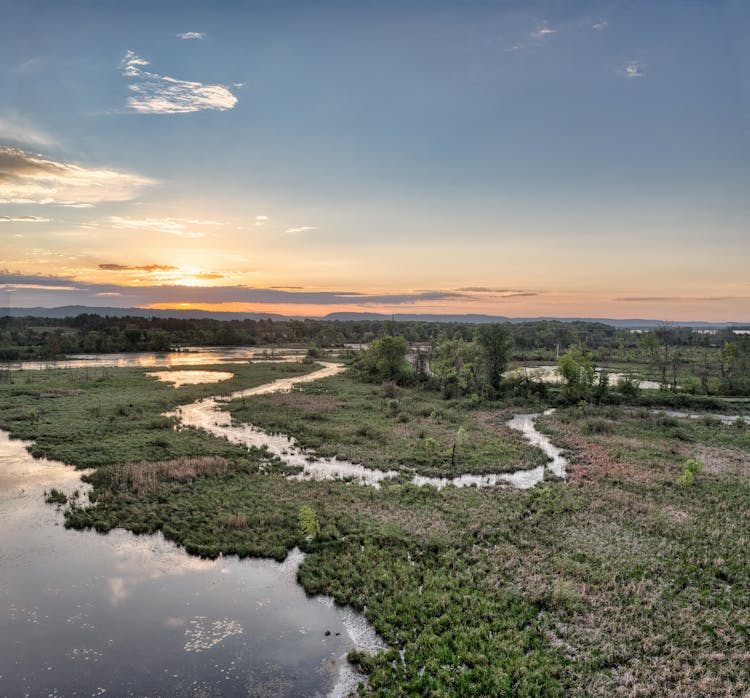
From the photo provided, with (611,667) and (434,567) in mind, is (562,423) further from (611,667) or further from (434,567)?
(611,667)

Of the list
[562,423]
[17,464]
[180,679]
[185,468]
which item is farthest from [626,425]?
[17,464]

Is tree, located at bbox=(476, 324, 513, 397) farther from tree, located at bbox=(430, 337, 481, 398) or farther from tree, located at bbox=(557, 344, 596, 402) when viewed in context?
tree, located at bbox=(557, 344, 596, 402)

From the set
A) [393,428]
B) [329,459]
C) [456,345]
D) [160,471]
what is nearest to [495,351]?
[456,345]

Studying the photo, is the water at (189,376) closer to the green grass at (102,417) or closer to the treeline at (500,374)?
the green grass at (102,417)

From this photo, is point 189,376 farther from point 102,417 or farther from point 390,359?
point 102,417

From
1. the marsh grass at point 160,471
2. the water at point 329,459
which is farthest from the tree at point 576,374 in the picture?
the marsh grass at point 160,471
